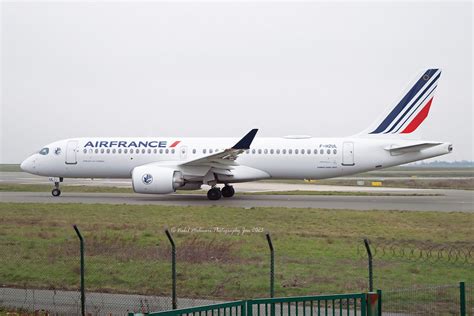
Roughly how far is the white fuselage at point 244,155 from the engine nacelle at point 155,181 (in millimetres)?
1582

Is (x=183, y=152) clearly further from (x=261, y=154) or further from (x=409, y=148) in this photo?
(x=409, y=148)

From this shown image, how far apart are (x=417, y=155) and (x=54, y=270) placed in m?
22.3

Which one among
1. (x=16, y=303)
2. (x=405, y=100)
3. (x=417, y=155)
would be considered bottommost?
(x=16, y=303)

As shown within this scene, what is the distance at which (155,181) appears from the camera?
1192 inches

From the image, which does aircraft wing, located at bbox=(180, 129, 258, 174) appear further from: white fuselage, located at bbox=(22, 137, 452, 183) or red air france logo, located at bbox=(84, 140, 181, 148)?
red air france logo, located at bbox=(84, 140, 181, 148)

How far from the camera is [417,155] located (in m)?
32.4

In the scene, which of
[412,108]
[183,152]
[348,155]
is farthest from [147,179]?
[412,108]

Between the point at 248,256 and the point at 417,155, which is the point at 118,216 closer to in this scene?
the point at 248,256

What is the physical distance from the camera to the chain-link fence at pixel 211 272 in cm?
1196

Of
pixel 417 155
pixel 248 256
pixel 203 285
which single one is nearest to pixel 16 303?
pixel 203 285

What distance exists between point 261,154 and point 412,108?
8378 millimetres

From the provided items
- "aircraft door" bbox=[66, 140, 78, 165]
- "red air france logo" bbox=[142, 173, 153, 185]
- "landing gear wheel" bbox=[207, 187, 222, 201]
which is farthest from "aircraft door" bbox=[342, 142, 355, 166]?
"aircraft door" bbox=[66, 140, 78, 165]

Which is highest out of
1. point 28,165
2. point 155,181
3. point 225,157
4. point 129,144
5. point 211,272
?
point 129,144

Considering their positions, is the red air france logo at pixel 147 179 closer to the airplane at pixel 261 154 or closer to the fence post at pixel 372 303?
the airplane at pixel 261 154
